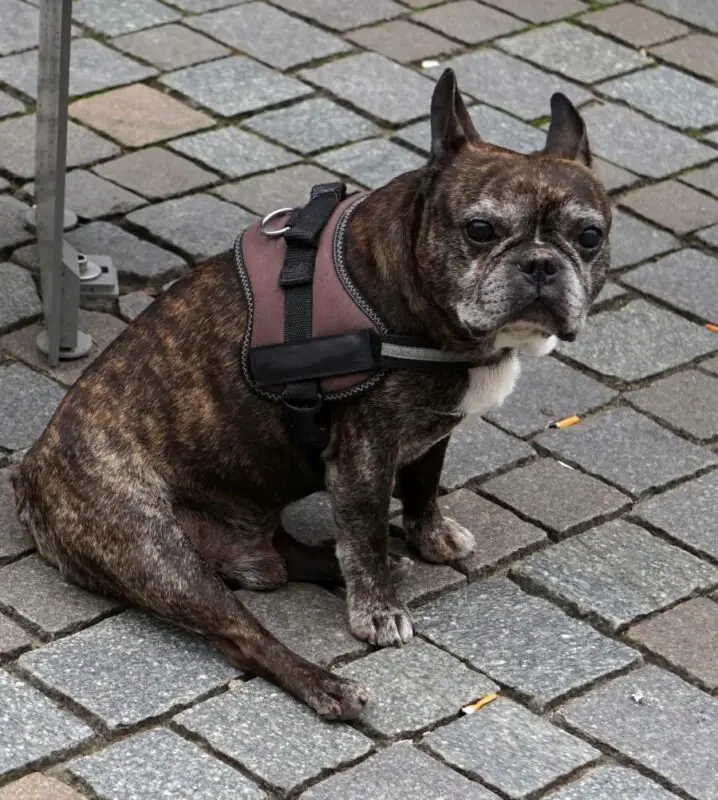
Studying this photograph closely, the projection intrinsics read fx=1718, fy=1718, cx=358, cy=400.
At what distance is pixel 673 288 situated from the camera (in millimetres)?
6402

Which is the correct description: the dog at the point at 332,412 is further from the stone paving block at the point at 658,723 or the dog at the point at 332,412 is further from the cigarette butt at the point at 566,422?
the cigarette butt at the point at 566,422

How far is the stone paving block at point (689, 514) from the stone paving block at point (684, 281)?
43.2 inches

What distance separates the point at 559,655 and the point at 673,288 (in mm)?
2222

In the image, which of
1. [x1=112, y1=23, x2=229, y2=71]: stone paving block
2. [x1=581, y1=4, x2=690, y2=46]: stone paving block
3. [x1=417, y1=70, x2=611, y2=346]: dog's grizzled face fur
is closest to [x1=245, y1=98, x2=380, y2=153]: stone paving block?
[x1=112, y1=23, x2=229, y2=71]: stone paving block

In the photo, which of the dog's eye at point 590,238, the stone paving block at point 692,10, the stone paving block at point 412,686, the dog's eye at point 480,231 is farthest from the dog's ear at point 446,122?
the stone paving block at point 692,10

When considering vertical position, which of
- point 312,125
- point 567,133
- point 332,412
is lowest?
point 312,125

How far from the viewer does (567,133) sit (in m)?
4.65

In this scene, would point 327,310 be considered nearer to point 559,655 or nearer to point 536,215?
point 536,215

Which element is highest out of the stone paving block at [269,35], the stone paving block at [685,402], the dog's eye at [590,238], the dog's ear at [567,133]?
the dog's ear at [567,133]

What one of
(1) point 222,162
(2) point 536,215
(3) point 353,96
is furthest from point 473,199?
(3) point 353,96

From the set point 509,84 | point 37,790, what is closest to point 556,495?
point 37,790

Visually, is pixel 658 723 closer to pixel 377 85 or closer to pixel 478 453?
pixel 478 453

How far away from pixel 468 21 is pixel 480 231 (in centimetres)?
Result: 394

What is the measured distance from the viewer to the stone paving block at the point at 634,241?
654 cm
